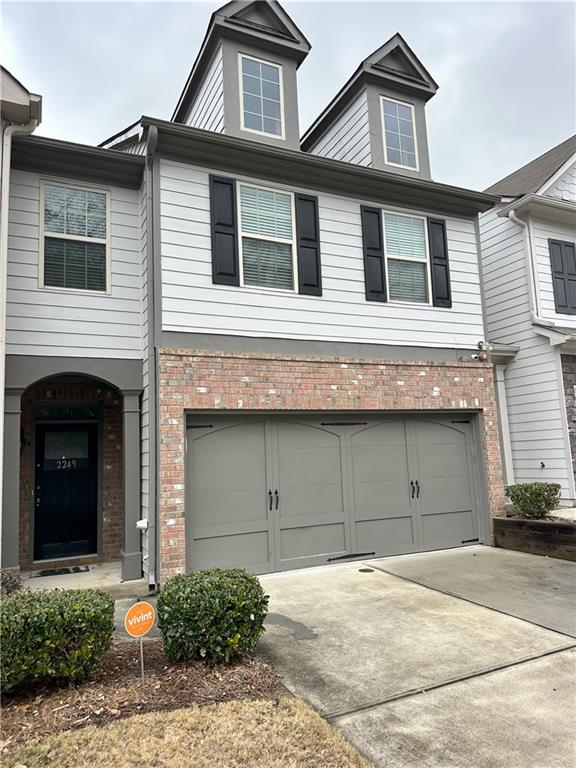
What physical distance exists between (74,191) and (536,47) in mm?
8461

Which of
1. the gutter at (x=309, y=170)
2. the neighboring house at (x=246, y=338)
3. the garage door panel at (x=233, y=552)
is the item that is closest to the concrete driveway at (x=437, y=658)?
the garage door panel at (x=233, y=552)

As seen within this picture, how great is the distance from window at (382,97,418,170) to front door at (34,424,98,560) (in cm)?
673

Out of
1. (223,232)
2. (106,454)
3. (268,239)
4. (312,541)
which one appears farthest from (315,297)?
(106,454)

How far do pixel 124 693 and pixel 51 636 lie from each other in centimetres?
59

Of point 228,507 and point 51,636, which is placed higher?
point 228,507

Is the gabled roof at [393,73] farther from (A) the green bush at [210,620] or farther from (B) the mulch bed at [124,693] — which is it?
(B) the mulch bed at [124,693]

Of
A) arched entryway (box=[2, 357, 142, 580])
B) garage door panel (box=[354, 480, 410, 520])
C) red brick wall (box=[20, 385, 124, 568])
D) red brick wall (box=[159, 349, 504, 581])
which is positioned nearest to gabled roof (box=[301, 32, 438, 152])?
red brick wall (box=[159, 349, 504, 581])

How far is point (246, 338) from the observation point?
696cm

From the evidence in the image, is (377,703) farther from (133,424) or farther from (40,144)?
(40,144)

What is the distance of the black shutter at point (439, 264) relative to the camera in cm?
840

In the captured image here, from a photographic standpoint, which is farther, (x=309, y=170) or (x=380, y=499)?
(x=380, y=499)

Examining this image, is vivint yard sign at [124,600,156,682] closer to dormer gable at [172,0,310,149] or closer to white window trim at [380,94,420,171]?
dormer gable at [172,0,310,149]

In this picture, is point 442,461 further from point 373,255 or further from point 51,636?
point 51,636

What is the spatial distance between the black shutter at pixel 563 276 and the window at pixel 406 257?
3.34 meters
